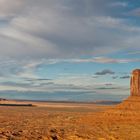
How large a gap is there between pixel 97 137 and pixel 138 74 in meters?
27.2

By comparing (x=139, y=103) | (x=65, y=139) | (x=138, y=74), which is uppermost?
(x=138, y=74)

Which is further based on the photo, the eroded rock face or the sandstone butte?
the eroded rock face

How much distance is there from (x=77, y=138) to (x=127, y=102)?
24.7 meters

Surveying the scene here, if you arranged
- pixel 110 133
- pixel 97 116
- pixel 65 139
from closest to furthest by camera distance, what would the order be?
pixel 65 139
pixel 110 133
pixel 97 116

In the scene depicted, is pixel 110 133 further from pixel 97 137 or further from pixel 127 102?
pixel 127 102

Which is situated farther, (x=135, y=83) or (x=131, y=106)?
(x=135, y=83)

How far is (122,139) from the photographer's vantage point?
133 ft

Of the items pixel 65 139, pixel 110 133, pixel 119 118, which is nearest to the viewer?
pixel 65 139

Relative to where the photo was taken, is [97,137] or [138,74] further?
[138,74]

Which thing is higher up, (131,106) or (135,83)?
(135,83)

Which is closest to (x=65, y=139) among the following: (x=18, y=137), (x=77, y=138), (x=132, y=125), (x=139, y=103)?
(x=77, y=138)

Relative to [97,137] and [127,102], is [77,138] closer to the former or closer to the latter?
[97,137]

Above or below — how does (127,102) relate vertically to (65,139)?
above

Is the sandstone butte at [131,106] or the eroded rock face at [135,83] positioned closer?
the sandstone butte at [131,106]
